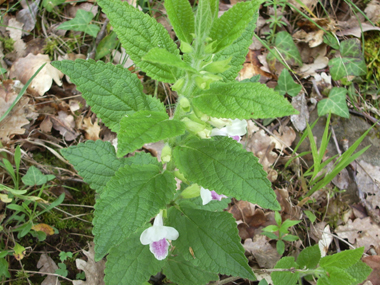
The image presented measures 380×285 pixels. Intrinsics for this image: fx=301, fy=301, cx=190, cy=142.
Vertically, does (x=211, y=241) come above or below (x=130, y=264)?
above

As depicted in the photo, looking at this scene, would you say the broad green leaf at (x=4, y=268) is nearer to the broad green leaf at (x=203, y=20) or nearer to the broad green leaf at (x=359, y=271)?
the broad green leaf at (x=203, y=20)

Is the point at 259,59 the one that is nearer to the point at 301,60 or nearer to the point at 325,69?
the point at 301,60

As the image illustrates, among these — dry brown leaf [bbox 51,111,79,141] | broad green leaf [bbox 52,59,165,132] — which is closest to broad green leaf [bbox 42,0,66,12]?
dry brown leaf [bbox 51,111,79,141]

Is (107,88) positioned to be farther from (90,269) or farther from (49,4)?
(49,4)

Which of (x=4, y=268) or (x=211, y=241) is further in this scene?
(x=4, y=268)

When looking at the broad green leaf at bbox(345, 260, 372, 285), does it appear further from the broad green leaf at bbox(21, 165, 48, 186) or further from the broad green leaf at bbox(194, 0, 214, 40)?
the broad green leaf at bbox(21, 165, 48, 186)

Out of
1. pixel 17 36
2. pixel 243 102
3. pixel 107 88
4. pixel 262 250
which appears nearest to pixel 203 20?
pixel 243 102

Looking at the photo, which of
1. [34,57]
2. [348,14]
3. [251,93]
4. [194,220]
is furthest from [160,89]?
[348,14]
